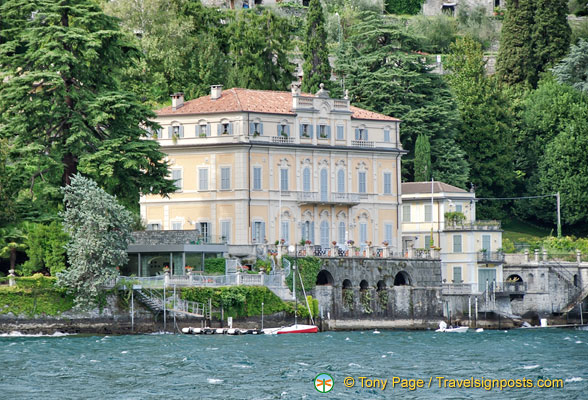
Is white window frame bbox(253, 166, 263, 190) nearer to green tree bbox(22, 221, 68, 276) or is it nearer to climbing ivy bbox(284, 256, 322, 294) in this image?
climbing ivy bbox(284, 256, 322, 294)

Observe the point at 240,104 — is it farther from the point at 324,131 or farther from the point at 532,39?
the point at 532,39

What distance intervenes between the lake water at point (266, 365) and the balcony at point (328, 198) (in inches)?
641

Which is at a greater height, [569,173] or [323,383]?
[569,173]

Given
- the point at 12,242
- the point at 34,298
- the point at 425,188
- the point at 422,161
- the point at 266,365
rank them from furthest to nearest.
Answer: the point at 422,161
the point at 425,188
the point at 12,242
the point at 34,298
the point at 266,365

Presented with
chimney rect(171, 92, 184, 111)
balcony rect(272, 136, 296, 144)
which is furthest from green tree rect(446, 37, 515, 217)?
chimney rect(171, 92, 184, 111)

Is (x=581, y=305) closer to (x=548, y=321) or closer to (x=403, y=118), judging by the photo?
(x=548, y=321)

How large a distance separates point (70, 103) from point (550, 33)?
58085mm

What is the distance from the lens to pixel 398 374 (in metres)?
58.2

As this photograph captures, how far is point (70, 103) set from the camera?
7944 centimetres

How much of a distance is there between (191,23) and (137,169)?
36.6 metres

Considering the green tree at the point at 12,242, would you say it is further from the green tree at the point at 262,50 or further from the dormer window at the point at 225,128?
the green tree at the point at 262,50

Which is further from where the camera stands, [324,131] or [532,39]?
[532,39]

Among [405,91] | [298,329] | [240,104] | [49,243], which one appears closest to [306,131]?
[240,104]

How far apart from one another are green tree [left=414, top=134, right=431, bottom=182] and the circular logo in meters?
51.2
